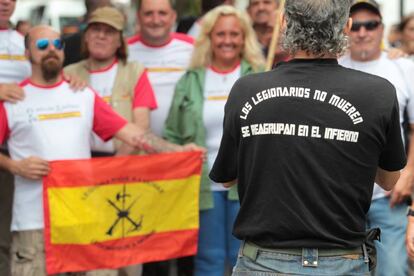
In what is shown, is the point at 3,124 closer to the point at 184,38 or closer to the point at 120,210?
the point at 120,210

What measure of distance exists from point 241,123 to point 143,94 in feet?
10.8

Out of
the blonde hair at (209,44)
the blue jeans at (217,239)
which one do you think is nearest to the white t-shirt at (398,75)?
the blonde hair at (209,44)

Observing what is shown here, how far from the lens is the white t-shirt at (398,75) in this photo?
5773mm

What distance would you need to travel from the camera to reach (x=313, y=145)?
3229 millimetres

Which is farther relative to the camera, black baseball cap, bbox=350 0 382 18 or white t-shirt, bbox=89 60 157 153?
white t-shirt, bbox=89 60 157 153

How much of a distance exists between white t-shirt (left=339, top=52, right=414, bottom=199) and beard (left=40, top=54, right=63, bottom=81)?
2066mm

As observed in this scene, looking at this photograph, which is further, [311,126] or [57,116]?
[57,116]

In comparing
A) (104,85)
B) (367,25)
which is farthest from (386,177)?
(104,85)

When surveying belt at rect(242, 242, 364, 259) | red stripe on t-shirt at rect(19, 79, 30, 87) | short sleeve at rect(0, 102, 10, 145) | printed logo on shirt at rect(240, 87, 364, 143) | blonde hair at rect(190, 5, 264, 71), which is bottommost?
belt at rect(242, 242, 364, 259)

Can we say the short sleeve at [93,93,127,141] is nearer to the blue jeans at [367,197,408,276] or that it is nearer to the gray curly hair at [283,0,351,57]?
the blue jeans at [367,197,408,276]

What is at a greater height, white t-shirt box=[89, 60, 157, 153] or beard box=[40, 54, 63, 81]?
beard box=[40, 54, 63, 81]

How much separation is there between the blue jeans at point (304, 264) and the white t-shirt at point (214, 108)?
3.07 m

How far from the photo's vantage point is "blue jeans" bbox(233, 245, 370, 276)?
128 inches

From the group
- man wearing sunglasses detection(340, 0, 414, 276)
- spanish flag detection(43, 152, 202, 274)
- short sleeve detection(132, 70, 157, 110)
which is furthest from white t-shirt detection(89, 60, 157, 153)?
man wearing sunglasses detection(340, 0, 414, 276)
